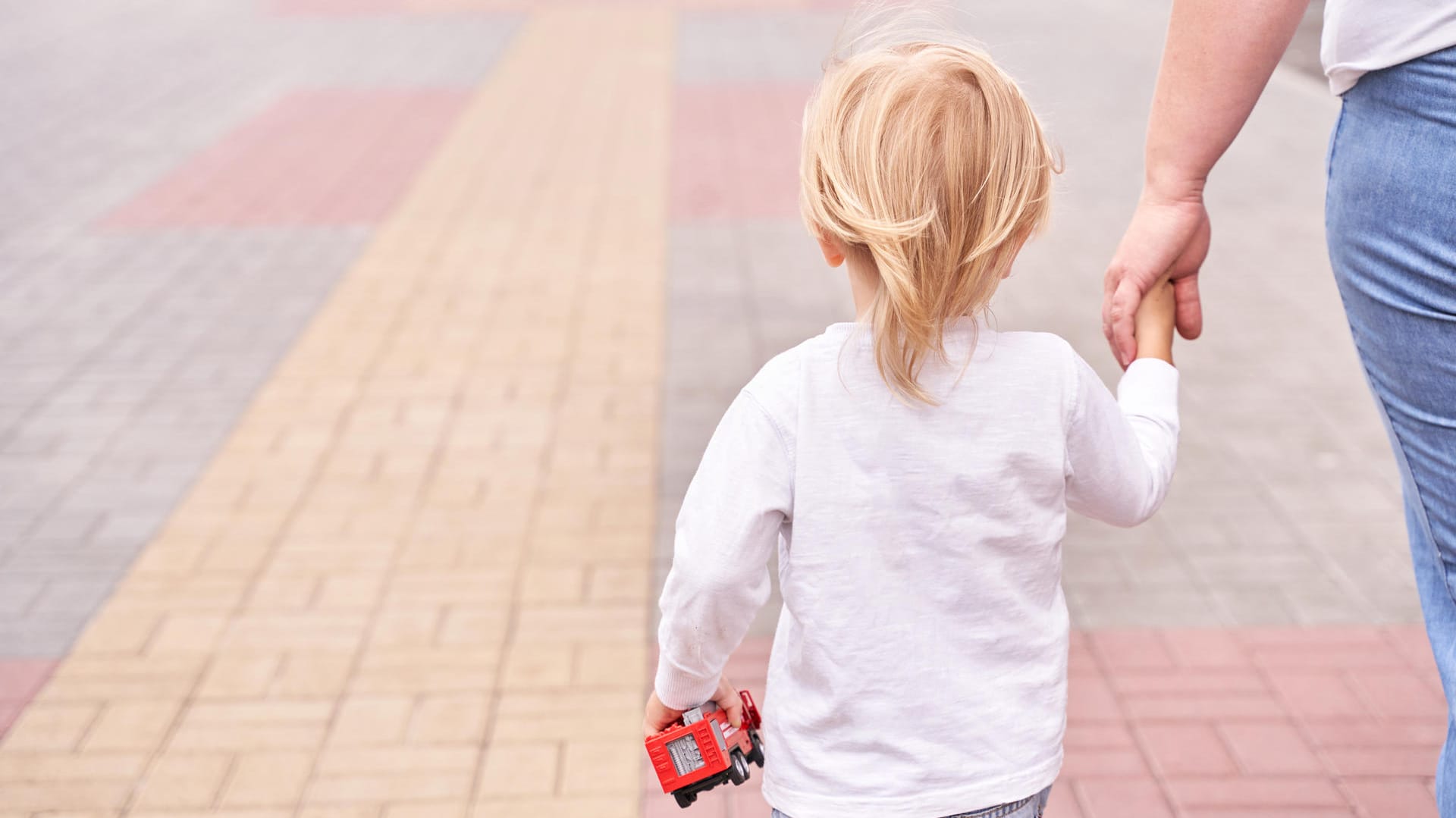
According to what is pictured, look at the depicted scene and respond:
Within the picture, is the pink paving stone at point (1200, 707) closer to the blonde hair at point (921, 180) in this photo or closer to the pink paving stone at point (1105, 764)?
the pink paving stone at point (1105, 764)

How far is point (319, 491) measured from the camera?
13.1 ft

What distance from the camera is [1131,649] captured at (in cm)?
319

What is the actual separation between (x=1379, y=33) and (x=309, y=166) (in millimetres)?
7328

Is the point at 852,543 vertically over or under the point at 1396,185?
under

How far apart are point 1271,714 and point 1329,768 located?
20cm

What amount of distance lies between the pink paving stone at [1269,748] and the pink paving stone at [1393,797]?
0.08 meters

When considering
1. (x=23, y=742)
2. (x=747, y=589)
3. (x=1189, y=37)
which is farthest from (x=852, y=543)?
(x=23, y=742)

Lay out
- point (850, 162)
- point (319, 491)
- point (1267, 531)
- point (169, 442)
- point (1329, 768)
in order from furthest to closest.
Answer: point (169, 442), point (319, 491), point (1267, 531), point (1329, 768), point (850, 162)

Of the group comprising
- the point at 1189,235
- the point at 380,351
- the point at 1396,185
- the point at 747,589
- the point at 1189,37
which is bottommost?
the point at 380,351

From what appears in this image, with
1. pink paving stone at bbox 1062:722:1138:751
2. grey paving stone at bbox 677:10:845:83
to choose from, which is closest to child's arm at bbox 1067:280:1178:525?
pink paving stone at bbox 1062:722:1138:751

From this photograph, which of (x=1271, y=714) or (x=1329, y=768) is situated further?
(x=1271, y=714)

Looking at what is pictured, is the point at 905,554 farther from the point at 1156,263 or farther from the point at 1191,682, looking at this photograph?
the point at 1191,682

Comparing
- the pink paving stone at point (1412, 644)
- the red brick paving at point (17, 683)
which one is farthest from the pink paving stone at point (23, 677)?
the pink paving stone at point (1412, 644)

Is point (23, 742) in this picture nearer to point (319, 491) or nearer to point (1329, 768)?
point (319, 491)
